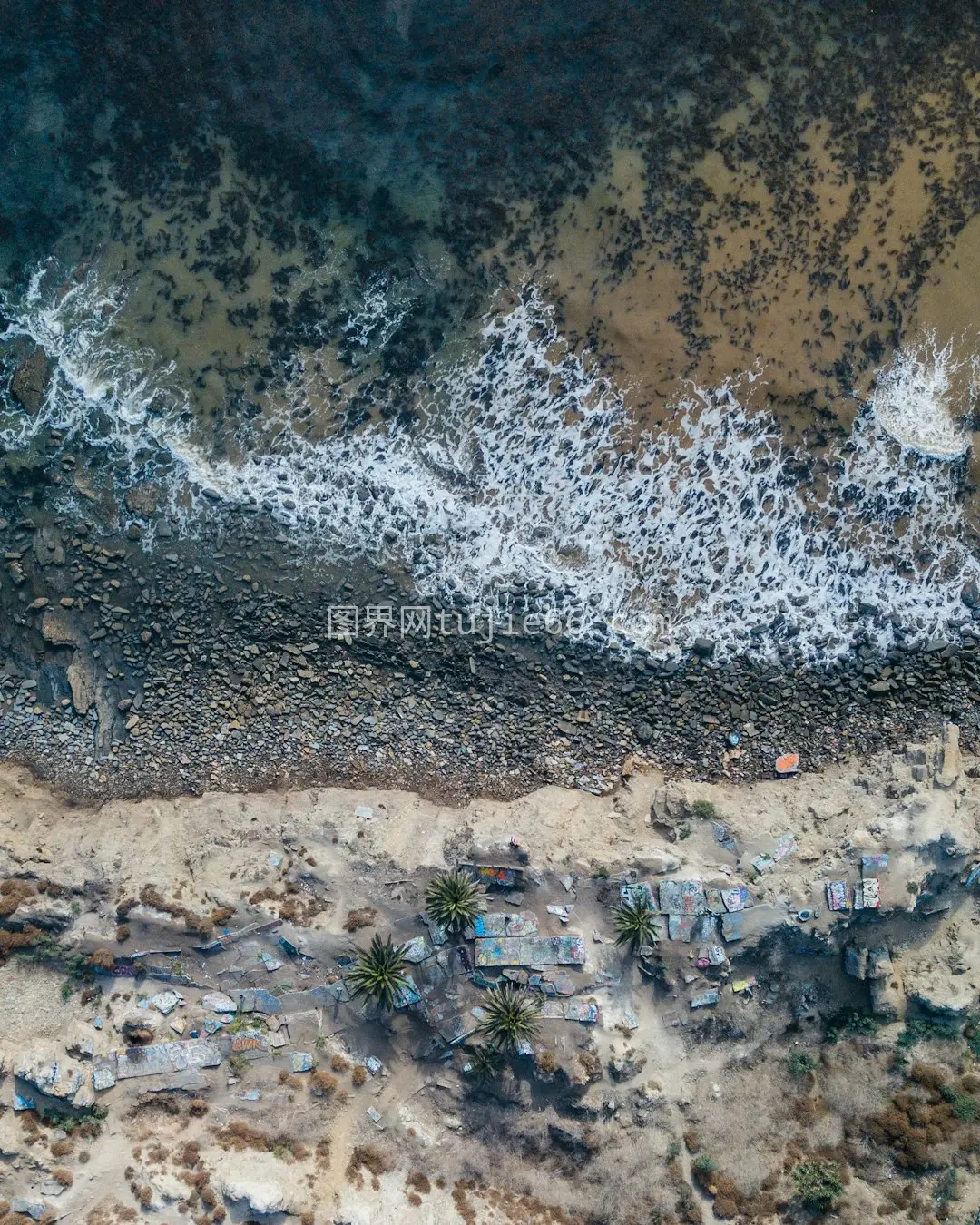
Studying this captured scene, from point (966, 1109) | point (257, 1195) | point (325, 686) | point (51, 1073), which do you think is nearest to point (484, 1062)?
point (257, 1195)

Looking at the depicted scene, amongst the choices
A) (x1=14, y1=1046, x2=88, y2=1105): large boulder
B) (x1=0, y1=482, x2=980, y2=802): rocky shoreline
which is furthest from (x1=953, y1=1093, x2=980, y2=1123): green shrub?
(x1=14, y1=1046, x2=88, y2=1105): large boulder

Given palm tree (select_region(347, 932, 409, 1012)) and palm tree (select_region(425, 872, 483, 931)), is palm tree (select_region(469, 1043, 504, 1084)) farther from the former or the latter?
palm tree (select_region(425, 872, 483, 931))

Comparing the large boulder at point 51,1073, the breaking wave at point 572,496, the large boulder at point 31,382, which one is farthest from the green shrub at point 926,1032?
the large boulder at point 31,382

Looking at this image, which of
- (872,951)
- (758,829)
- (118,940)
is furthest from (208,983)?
(872,951)

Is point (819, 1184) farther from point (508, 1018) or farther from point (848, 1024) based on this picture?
point (508, 1018)

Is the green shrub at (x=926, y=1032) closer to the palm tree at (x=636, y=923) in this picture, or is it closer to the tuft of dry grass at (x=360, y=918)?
the palm tree at (x=636, y=923)
